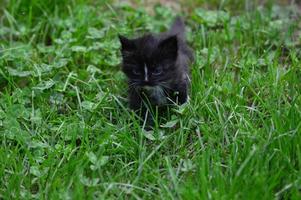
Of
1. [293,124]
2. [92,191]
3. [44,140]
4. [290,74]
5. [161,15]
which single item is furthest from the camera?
[161,15]

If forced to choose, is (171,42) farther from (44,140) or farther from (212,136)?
(44,140)

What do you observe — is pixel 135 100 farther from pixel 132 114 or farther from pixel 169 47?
pixel 169 47

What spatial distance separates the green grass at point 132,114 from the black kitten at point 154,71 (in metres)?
0.15

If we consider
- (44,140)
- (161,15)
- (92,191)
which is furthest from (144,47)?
(161,15)

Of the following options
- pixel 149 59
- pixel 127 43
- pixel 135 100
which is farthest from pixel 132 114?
pixel 127 43

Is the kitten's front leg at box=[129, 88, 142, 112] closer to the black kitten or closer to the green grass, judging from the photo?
the black kitten

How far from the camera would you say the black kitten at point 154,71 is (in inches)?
199

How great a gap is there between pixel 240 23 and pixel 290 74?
137 cm

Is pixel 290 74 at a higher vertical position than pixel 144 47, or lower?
lower

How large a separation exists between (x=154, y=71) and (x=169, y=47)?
0.22m

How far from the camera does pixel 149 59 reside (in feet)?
16.6

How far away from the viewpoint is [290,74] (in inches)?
205

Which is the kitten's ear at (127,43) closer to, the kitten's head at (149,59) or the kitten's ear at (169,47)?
the kitten's head at (149,59)

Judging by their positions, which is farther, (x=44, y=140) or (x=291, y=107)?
(x=44, y=140)
